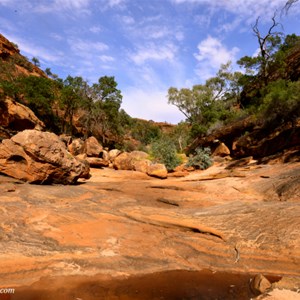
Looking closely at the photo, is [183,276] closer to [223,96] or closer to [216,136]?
[216,136]

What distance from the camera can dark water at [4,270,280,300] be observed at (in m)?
3.53

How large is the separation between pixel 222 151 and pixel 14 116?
17.9 meters

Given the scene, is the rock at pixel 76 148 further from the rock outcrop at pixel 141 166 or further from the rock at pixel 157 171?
the rock at pixel 157 171

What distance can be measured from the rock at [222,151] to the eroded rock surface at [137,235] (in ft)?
40.6

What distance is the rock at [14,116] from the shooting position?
66.2ft

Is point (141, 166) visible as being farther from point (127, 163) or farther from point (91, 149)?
point (91, 149)

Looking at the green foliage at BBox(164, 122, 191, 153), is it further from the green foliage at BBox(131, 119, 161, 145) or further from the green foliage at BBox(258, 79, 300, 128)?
the green foliage at BBox(258, 79, 300, 128)

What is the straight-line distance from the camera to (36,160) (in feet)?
30.6

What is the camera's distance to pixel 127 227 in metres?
5.90

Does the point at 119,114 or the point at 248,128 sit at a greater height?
the point at 119,114

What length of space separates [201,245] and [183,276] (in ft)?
3.68

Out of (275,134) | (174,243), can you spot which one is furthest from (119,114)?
(174,243)

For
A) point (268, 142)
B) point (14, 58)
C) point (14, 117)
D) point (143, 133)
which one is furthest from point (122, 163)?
point (143, 133)

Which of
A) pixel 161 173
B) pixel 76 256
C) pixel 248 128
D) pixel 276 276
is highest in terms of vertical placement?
pixel 248 128
